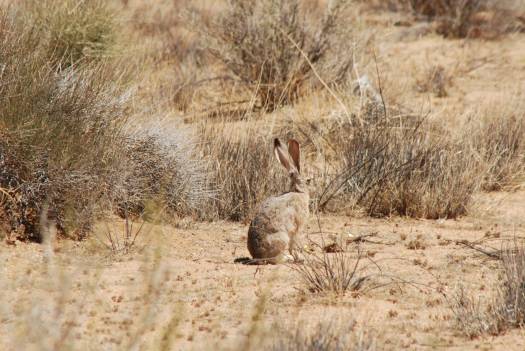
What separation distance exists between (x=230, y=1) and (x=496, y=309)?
22.6ft

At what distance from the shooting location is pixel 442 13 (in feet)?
53.6

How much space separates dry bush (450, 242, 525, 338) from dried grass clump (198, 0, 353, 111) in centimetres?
552

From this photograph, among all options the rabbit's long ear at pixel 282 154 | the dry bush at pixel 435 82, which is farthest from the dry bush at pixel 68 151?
the dry bush at pixel 435 82

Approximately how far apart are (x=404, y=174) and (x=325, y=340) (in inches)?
153

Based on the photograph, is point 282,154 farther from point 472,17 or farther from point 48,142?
point 472,17

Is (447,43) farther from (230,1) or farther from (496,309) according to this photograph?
(496,309)

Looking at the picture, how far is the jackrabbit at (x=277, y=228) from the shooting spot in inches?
236

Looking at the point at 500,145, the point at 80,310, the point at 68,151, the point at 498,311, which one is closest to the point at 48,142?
the point at 68,151

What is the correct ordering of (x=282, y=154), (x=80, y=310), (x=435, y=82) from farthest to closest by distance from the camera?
(x=435, y=82) < (x=282, y=154) < (x=80, y=310)

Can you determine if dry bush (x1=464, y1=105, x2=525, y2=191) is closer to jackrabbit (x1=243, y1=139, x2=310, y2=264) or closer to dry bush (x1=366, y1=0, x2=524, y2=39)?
jackrabbit (x1=243, y1=139, x2=310, y2=264)

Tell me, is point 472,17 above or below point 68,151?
above

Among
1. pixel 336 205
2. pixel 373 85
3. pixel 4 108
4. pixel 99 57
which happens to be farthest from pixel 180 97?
pixel 4 108

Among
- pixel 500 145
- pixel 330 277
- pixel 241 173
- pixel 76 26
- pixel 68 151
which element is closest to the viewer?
pixel 330 277

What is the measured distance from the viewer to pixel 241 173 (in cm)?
776
